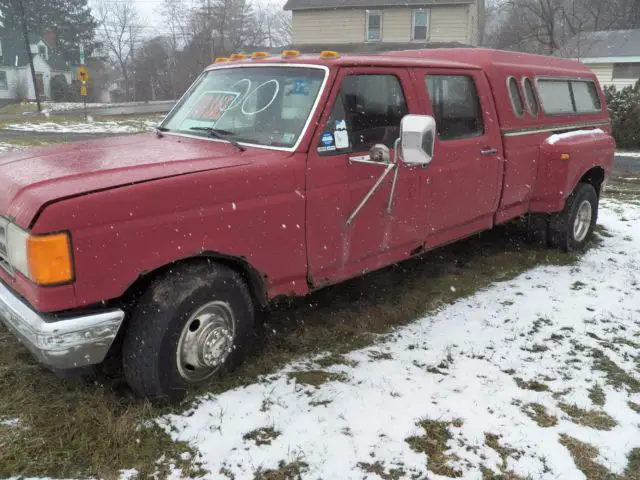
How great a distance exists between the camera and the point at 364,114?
149 inches

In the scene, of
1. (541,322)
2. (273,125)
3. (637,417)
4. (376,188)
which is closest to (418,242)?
(376,188)

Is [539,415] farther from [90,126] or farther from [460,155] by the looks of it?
[90,126]

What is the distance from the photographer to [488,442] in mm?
2941

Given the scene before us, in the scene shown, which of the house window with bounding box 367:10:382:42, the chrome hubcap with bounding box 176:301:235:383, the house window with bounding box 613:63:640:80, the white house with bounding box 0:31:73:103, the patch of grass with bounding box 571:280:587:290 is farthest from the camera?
the white house with bounding box 0:31:73:103

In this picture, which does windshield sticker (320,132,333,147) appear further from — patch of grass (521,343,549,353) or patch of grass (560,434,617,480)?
patch of grass (560,434,617,480)

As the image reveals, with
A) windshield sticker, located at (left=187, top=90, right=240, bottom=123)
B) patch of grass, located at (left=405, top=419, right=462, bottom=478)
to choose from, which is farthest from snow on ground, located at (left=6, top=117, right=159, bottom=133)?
patch of grass, located at (left=405, top=419, right=462, bottom=478)

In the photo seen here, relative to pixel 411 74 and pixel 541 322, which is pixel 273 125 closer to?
pixel 411 74

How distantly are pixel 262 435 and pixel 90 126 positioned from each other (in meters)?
21.4

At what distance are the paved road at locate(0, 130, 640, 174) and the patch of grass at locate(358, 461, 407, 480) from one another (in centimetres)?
1257

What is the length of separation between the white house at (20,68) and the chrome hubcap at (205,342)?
50011 millimetres

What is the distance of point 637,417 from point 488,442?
39.1 inches

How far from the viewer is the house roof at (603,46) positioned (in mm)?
28562

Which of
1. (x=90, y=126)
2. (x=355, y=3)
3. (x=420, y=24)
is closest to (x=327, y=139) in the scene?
(x=90, y=126)

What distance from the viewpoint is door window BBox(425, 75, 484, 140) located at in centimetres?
437
